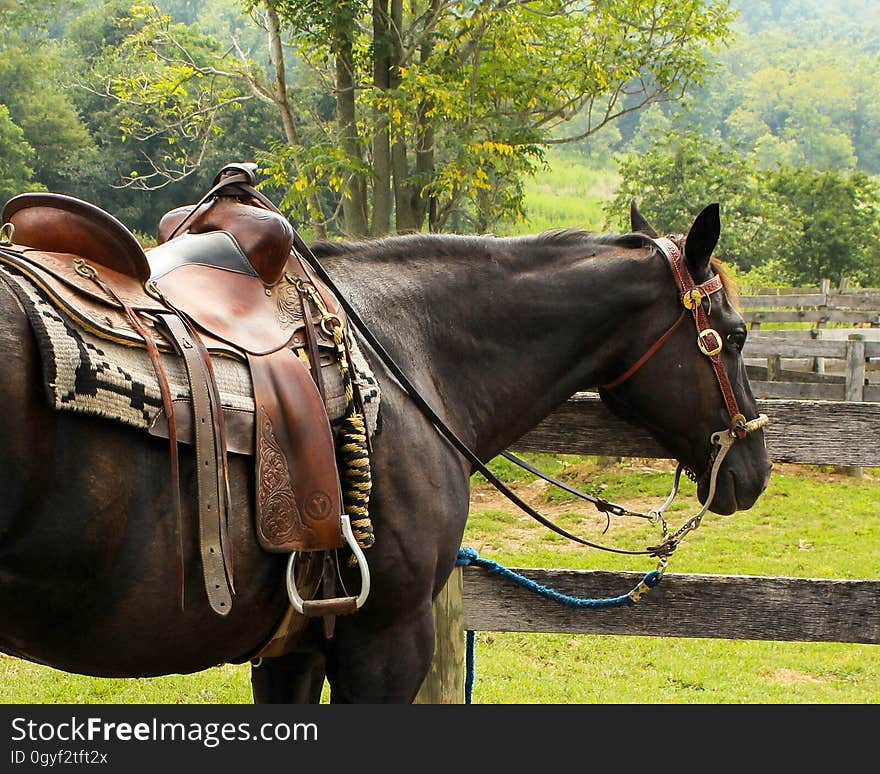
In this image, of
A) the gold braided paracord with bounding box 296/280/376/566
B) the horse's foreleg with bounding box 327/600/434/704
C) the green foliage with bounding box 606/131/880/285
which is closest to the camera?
the gold braided paracord with bounding box 296/280/376/566

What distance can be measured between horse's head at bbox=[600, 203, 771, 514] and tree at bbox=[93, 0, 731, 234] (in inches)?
270

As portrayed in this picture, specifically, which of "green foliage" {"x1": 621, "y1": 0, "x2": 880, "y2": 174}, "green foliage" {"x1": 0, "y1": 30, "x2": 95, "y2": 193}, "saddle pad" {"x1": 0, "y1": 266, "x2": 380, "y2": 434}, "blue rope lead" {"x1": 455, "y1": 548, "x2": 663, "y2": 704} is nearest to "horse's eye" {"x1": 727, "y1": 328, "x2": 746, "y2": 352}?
"blue rope lead" {"x1": 455, "y1": 548, "x2": 663, "y2": 704}

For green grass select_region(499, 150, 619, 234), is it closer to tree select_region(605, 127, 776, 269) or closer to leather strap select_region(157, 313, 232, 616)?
tree select_region(605, 127, 776, 269)

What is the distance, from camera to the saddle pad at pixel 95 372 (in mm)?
1814

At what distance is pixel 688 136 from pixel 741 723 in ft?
73.1

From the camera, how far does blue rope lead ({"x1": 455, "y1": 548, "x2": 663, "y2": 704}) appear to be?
10.6 feet

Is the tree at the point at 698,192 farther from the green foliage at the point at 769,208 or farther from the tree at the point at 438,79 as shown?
the tree at the point at 438,79

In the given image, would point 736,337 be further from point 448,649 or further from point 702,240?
point 448,649

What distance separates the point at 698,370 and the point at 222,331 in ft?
4.92

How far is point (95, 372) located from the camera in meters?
1.86

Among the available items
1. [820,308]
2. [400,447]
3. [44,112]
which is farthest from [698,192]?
[44,112]

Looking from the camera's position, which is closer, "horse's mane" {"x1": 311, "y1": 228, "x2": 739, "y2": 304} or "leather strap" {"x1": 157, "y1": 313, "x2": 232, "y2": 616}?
"leather strap" {"x1": 157, "y1": 313, "x2": 232, "y2": 616}

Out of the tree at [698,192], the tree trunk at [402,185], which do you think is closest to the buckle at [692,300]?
the tree trunk at [402,185]

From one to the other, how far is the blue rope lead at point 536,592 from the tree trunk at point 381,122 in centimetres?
652
